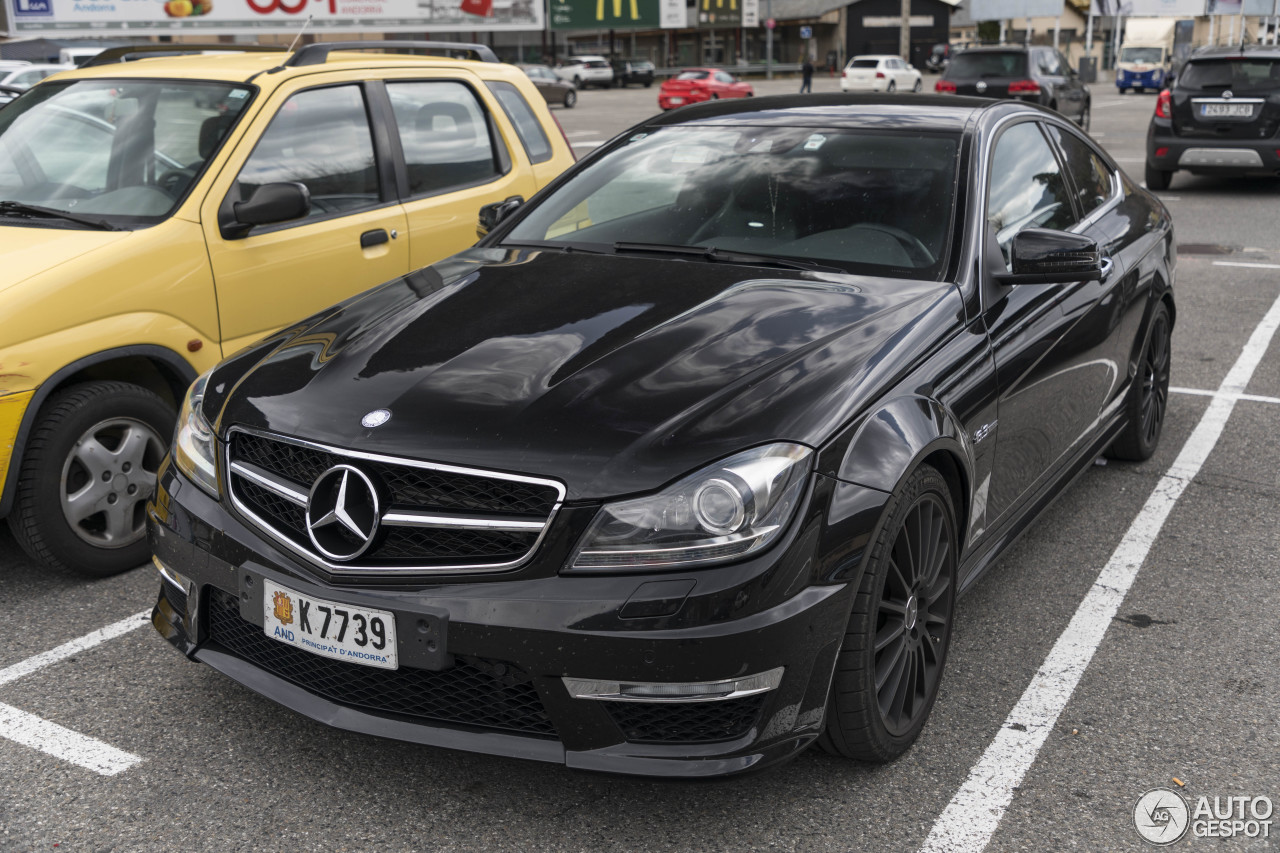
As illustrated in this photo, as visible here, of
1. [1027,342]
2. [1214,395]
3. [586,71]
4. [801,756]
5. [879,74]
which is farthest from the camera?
[586,71]

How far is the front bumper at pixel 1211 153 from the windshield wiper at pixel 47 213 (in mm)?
12797

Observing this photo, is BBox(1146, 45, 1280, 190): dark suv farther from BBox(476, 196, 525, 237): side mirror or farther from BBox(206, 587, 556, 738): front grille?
BBox(206, 587, 556, 738): front grille

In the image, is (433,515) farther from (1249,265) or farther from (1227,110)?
(1227,110)

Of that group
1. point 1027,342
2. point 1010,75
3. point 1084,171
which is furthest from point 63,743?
point 1010,75

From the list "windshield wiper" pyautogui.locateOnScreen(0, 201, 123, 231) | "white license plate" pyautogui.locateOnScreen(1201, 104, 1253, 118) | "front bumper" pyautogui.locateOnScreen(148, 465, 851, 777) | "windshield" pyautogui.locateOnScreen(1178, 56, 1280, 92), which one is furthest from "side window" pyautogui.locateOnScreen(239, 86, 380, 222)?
"windshield" pyautogui.locateOnScreen(1178, 56, 1280, 92)

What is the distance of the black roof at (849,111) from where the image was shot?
3.97 meters

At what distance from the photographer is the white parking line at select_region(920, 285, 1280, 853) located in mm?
2805

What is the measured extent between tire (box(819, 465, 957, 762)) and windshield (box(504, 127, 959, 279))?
81 cm

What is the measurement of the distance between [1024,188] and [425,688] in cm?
263

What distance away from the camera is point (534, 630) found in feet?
8.10

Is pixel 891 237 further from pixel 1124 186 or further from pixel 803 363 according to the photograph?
pixel 1124 186

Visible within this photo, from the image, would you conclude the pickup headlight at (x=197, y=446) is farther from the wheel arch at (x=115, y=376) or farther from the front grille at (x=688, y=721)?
the front grille at (x=688, y=721)

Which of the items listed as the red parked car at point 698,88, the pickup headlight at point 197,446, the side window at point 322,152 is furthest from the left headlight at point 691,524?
the red parked car at point 698,88

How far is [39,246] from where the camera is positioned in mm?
4137
